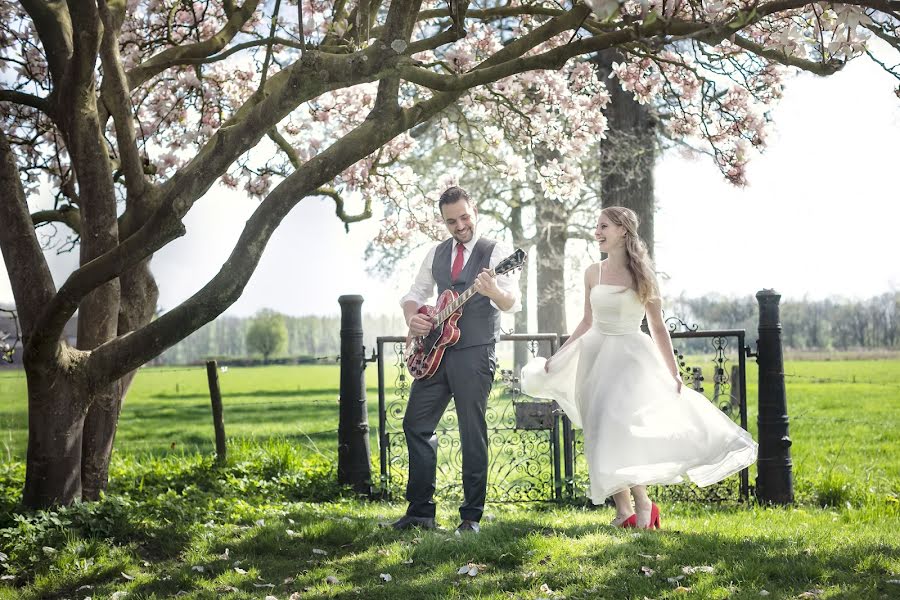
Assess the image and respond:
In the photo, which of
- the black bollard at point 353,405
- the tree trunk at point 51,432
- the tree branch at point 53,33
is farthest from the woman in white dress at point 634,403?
the tree branch at point 53,33

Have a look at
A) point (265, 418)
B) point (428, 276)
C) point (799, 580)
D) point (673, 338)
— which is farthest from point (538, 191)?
point (799, 580)

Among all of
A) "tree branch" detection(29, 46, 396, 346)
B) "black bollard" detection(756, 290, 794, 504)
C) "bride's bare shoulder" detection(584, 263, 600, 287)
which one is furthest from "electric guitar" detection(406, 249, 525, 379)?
"black bollard" detection(756, 290, 794, 504)

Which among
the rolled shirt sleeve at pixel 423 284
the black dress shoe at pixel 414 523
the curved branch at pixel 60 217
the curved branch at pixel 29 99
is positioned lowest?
the black dress shoe at pixel 414 523

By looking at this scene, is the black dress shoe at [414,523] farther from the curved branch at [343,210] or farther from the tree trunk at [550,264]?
the tree trunk at [550,264]

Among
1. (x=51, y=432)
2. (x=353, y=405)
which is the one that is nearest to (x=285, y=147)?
(x=353, y=405)

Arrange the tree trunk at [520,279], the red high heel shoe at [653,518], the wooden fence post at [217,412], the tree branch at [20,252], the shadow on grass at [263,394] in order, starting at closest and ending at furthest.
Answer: the red high heel shoe at [653,518] < the tree branch at [20,252] < the wooden fence post at [217,412] < the tree trunk at [520,279] < the shadow on grass at [263,394]

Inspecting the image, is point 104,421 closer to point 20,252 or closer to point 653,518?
point 20,252

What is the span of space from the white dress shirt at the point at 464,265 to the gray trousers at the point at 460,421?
1.19 ft

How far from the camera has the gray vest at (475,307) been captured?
4949 millimetres

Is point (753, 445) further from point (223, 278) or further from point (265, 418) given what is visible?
point (265, 418)

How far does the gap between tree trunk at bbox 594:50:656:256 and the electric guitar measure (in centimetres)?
628

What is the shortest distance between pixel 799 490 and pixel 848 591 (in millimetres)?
3101

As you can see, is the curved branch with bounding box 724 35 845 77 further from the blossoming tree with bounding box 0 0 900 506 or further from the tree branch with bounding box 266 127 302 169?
the tree branch with bounding box 266 127 302 169

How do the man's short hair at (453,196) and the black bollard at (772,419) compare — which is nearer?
the man's short hair at (453,196)
